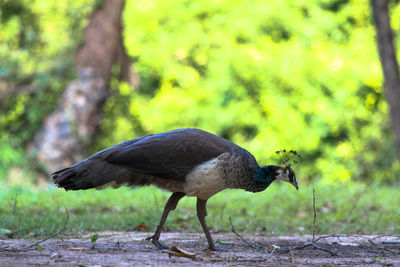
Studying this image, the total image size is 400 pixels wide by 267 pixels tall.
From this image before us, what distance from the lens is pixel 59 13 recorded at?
15438 mm

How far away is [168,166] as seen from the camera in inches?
172

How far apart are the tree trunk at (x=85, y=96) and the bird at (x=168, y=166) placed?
375 inches

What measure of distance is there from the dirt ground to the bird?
12.4 inches

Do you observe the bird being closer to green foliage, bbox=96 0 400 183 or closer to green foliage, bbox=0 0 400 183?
green foliage, bbox=0 0 400 183

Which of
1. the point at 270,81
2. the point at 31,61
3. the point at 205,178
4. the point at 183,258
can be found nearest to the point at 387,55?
the point at 270,81

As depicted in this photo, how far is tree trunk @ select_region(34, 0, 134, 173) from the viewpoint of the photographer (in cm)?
1396

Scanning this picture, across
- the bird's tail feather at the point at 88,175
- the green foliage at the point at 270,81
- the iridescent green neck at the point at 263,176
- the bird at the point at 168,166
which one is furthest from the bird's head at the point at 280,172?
the green foliage at the point at 270,81

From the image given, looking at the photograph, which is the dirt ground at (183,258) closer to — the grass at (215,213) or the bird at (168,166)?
the bird at (168,166)

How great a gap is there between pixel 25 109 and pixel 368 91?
353 inches

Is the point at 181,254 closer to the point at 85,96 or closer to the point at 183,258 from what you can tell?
the point at 183,258

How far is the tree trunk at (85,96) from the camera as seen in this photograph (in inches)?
550

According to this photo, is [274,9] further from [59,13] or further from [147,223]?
[147,223]

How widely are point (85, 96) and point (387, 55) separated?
7.81m

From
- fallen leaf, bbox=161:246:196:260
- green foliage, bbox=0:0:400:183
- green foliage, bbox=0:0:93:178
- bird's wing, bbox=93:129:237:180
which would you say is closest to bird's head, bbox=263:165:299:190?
bird's wing, bbox=93:129:237:180
